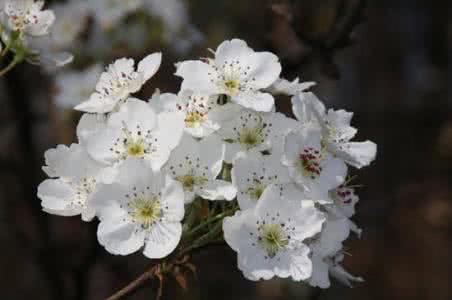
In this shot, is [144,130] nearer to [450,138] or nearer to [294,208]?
[294,208]

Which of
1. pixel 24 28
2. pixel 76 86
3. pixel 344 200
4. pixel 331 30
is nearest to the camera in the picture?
pixel 344 200

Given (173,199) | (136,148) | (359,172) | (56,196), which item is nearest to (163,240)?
(173,199)

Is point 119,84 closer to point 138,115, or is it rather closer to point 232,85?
point 138,115

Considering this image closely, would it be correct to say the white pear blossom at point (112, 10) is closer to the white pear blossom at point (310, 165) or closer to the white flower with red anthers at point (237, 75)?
the white flower with red anthers at point (237, 75)

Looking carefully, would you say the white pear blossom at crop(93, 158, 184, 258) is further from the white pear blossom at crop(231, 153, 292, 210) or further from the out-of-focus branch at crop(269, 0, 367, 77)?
the out-of-focus branch at crop(269, 0, 367, 77)

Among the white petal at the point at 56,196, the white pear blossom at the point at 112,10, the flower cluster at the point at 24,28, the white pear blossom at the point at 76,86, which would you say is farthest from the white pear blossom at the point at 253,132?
the white pear blossom at the point at 112,10

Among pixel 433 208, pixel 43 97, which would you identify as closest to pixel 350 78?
pixel 433 208
